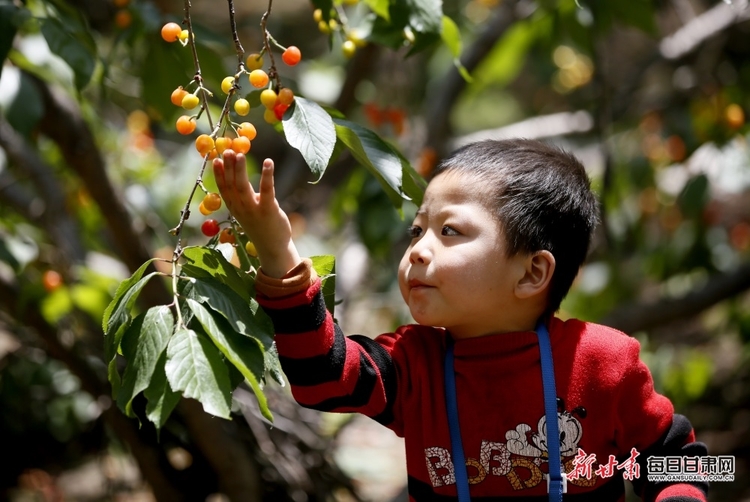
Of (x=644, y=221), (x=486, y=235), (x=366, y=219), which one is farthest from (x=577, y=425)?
(x=644, y=221)

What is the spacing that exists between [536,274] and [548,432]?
0.65 feet

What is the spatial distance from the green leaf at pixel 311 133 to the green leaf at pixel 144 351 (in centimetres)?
22

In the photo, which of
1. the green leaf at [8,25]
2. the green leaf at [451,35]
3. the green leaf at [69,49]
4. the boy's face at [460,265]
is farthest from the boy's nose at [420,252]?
the green leaf at [8,25]

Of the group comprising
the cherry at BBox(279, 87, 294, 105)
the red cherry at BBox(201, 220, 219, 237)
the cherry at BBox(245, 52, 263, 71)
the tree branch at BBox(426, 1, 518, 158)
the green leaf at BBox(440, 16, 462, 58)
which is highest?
the tree branch at BBox(426, 1, 518, 158)

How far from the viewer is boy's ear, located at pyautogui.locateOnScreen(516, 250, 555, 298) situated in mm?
1076

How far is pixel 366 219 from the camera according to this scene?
198 cm

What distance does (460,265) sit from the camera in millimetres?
1041

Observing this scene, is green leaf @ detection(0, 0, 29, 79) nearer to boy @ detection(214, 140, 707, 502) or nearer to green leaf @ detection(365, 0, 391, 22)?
green leaf @ detection(365, 0, 391, 22)

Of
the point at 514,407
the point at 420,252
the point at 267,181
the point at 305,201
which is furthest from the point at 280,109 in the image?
the point at 305,201

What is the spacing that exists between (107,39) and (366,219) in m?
1.51

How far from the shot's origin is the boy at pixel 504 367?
41.3 inches

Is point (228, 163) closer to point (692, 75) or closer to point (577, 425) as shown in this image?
point (577, 425)

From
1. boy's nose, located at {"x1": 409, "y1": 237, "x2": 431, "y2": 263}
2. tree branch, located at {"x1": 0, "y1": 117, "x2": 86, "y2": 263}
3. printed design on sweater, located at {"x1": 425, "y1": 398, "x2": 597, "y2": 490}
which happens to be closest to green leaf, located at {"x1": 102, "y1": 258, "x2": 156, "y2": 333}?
boy's nose, located at {"x1": 409, "y1": 237, "x2": 431, "y2": 263}

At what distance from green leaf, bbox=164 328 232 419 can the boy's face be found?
1.04ft
